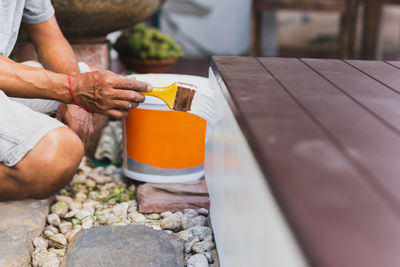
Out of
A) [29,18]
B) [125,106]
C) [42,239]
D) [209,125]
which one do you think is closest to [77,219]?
[42,239]

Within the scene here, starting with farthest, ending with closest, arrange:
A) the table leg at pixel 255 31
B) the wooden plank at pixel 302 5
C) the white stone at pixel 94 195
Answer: the table leg at pixel 255 31
the wooden plank at pixel 302 5
the white stone at pixel 94 195

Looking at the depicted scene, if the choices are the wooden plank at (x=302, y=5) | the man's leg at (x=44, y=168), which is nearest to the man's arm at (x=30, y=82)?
the man's leg at (x=44, y=168)

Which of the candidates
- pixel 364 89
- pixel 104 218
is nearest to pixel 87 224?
pixel 104 218

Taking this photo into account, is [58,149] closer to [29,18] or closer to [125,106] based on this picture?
[125,106]

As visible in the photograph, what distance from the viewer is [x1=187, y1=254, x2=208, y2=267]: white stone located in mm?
1305

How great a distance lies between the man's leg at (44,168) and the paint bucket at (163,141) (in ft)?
1.07

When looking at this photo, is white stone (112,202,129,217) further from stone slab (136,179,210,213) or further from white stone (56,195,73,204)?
white stone (56,195,73,204)

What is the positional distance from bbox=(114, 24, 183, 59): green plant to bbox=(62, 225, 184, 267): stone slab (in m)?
2.19

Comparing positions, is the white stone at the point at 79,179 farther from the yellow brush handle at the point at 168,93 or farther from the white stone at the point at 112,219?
the yellow brush handle at the point at 168,93

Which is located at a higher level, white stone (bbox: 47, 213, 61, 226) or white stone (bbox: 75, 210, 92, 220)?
white stone (bbox: 47, 213, 61, 226)

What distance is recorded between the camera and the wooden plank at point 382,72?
1146 millimetres

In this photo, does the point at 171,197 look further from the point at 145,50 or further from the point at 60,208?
the point at 145,50

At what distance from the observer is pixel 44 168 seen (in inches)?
55.1

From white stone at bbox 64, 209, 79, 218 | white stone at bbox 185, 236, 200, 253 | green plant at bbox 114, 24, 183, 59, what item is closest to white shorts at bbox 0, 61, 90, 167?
white stone at bbox 64, 209, 79, 218
